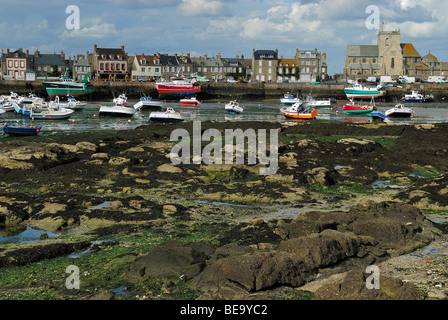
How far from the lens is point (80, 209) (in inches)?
797

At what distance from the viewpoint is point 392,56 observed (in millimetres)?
147875

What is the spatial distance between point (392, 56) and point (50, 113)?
11080cm

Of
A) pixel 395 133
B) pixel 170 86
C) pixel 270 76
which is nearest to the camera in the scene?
pixel 395 133

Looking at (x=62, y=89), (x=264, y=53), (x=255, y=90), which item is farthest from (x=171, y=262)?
(x=264, y=53)

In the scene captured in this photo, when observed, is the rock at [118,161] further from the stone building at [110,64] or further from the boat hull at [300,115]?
the stone building at [110,64]

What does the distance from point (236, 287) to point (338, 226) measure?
5.30 meters

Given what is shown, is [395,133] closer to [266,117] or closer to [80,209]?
[266,117]

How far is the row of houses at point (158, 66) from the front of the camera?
12256cm

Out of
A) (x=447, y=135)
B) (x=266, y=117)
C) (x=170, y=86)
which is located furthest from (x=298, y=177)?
(x=170, y=86)

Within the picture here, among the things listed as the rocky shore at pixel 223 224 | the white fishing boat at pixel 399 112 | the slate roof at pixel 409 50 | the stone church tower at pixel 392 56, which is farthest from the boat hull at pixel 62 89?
the slate roof at pixel 409 50

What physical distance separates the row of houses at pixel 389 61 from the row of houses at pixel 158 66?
27.9 ft

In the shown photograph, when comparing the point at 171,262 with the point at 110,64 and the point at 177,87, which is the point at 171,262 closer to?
the point at 177,87

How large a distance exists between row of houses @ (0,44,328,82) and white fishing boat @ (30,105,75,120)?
184ft
